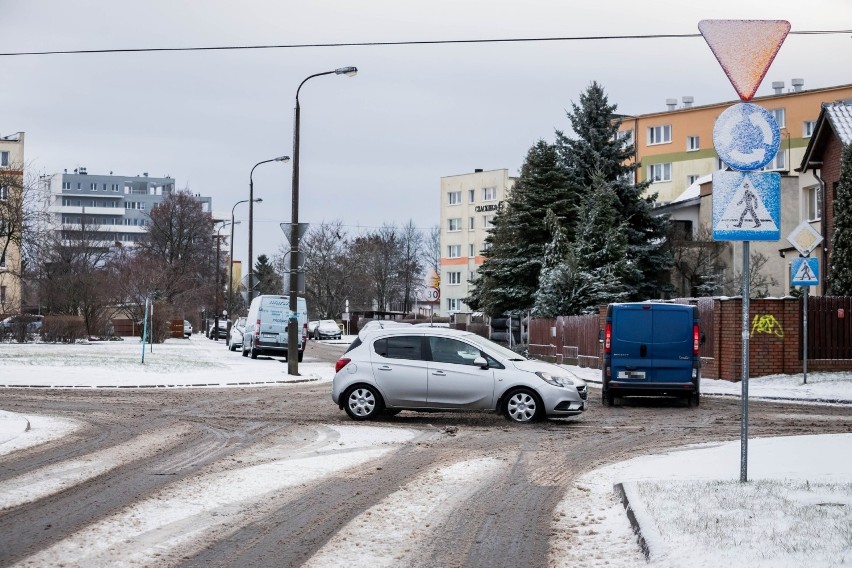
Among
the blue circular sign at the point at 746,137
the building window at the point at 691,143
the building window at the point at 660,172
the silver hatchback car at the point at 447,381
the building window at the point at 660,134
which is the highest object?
the building window at the point at 660,134

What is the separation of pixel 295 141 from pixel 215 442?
1874 cm

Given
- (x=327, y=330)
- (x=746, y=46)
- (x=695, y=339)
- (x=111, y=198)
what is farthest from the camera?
(x=111, y=198)

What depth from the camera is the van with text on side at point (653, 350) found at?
22.2m

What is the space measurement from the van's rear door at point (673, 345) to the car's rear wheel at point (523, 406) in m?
4.95

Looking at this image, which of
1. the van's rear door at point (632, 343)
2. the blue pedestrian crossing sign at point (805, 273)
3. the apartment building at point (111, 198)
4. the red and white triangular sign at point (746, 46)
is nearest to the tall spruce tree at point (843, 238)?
the blue pedestrian crossing sign at point (805, 273)

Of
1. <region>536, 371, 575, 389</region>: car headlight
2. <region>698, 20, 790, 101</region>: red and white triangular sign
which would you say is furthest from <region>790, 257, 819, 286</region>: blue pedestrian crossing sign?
<region>698, 20, 790, 101</region>: red and white triangular sign

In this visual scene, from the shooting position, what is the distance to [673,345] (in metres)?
22.2

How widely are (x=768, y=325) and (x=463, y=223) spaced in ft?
293

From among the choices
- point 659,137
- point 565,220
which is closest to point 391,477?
point 565,220

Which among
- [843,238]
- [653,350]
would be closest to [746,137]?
[653,350]

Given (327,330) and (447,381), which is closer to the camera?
(447,381)

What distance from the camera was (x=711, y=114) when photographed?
84.1m

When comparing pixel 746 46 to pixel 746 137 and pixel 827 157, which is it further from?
pixel 827 157

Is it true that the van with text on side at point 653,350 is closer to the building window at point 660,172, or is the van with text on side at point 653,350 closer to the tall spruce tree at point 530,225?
the tall spruce tree at point 530,225
